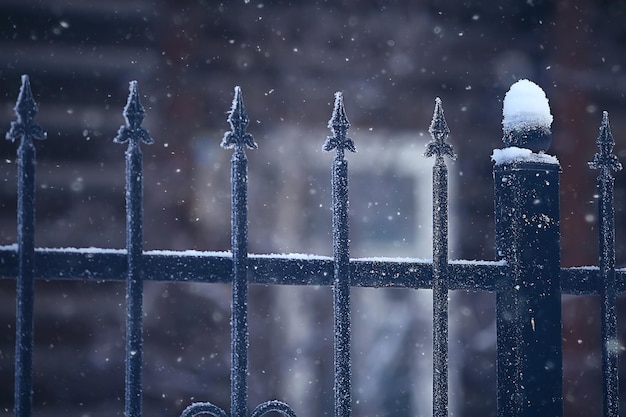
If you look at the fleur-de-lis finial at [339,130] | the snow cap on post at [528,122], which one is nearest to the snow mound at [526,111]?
the snow cap on post at [528,122]

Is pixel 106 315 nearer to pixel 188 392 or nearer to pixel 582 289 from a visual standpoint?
pixel 188 392

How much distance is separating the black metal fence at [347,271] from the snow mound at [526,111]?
0.12 metres

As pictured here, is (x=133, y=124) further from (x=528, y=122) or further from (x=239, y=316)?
(x=528, y=122)

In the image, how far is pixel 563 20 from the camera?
535 cm

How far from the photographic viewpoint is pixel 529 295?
2139 mm

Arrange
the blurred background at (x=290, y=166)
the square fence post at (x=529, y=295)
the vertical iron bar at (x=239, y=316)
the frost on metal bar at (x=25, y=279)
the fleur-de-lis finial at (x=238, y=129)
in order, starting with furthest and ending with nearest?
the blurred background at (x=290, y=166), the square fence post at (x=529, y=295), the fleur-de-lis finial at (x=238, y=129), the vertical iron bar at (x=239, y=316), the frost on metal bar at (x=25, y=279)

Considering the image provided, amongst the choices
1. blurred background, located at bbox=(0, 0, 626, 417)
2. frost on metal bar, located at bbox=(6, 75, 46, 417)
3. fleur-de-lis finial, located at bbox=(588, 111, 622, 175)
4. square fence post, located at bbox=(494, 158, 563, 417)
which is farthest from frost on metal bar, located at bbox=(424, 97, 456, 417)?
blurred background, located at bbox=(0, 0, 626, 417)

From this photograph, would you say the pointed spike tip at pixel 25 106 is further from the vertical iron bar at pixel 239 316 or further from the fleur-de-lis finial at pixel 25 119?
the vertical iron bar at pixel 239 316

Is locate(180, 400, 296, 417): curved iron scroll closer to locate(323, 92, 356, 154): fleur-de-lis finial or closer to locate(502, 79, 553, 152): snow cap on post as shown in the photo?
locate(323, 92, 356, 154): fleur-de-lis finial

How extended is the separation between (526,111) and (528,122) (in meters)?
0.04

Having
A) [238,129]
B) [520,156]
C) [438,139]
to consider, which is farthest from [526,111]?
[238,129]

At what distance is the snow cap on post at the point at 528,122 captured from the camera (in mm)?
2211

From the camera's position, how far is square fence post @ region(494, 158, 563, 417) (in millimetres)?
2105

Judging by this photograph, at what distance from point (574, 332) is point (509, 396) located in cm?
321
